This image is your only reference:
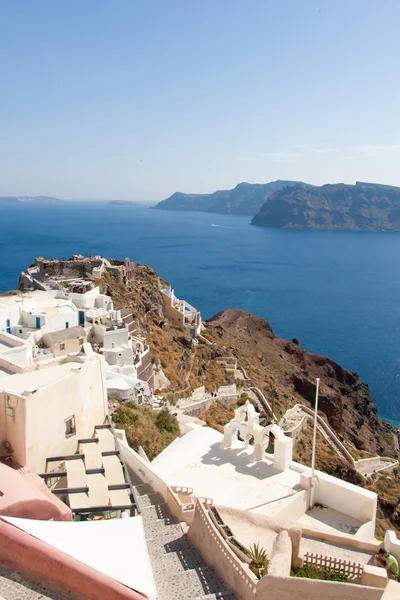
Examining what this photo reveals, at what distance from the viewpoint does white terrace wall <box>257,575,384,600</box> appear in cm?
737

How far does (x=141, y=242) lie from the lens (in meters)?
146


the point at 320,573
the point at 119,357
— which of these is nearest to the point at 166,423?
the point at 119,357

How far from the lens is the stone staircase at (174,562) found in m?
7.61

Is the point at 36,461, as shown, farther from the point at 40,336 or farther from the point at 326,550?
the point at 40,336

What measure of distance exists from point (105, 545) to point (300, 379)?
136 feet

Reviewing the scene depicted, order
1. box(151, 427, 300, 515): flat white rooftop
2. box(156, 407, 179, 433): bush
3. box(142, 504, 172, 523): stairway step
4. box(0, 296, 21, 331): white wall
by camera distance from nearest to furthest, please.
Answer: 1. box(142, 504, 172, 523): stairway step
2. box(151, 427, 300, 515): flat white rooftop
3. box(156, 407, 179, 433): bush
4. box(0, 296, 21, 331): white wall

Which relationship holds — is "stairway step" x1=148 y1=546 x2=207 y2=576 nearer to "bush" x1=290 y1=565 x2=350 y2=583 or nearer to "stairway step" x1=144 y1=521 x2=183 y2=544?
"stairway step" x1=144 y1=521 x2=183 y2=544

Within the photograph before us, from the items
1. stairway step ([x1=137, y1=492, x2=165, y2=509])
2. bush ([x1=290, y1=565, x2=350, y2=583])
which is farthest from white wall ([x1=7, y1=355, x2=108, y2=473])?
bush ([x1=290, y1=565, x2=350, y2=583])

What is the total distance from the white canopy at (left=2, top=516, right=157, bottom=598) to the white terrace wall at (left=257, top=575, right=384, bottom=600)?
1769mm

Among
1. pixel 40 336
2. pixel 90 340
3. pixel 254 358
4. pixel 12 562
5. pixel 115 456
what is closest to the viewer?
pixel 12 562

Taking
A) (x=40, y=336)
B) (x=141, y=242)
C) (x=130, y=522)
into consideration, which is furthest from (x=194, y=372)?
(x=141, y=242)

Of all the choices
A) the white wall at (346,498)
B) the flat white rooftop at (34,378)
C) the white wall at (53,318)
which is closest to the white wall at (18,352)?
the flat white rooftop at (34,378)

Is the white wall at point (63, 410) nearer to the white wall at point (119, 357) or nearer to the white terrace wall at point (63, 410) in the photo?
the white terrace wall at point (63, 410)

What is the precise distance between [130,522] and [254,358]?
4108 cm
